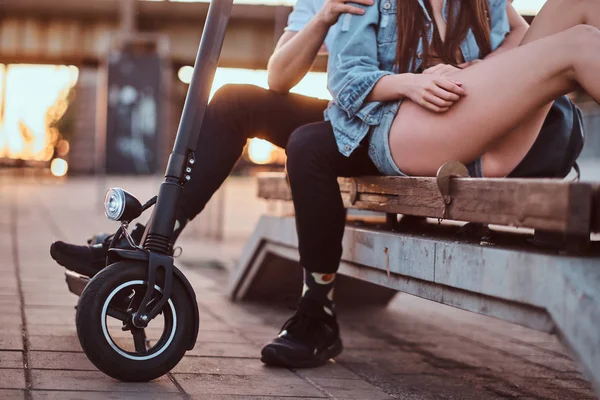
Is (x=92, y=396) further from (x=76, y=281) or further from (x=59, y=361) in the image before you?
(x=76, y=281)

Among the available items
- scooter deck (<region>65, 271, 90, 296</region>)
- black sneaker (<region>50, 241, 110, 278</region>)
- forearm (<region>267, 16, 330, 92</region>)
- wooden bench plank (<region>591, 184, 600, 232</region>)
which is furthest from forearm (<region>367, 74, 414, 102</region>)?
scooter deck (<region>65, 271, 90, 296</region>)

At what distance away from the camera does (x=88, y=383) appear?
2430mm

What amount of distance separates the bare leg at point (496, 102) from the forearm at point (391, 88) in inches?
1.8

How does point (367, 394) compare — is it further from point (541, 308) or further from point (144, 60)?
point (144, 60)

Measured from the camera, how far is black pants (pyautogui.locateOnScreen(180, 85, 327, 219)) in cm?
302

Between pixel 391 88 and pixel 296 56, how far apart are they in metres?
0.46

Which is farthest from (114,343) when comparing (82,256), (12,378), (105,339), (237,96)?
(237,96)

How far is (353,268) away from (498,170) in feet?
2.22

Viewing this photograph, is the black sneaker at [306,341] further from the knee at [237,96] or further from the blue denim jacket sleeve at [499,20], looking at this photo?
the blue denim jacket sleeve at [499,20]

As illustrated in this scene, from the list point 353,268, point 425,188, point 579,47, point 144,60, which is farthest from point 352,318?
point 144,60

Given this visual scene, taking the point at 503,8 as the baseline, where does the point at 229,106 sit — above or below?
below

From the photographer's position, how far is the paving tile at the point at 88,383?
7.78ft

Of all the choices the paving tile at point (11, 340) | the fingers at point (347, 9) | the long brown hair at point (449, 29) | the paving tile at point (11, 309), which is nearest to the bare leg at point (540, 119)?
the long brown hair at point (449, 29)

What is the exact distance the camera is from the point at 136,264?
7.95ft
